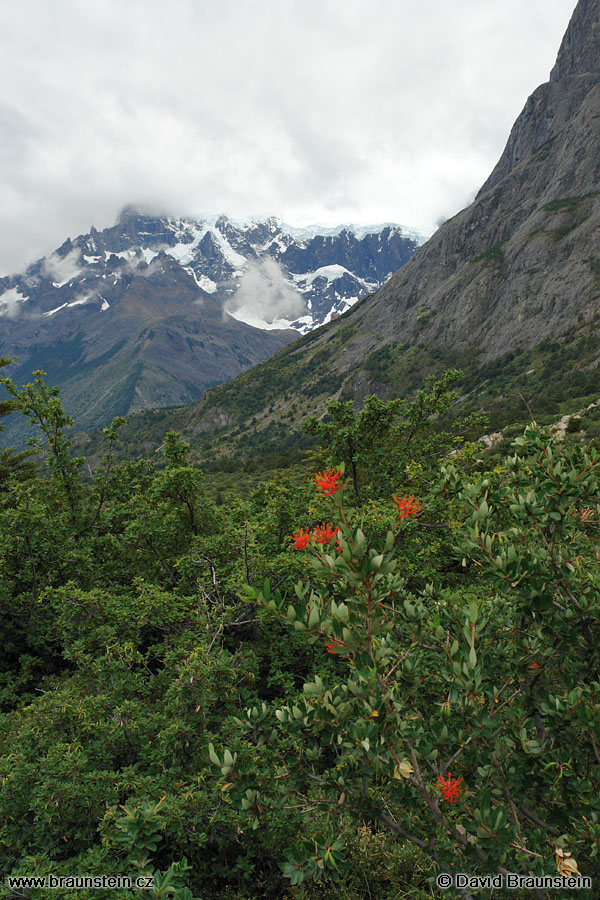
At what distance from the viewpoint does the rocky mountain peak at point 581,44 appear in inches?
5689

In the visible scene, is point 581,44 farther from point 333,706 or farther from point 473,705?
point 333,706

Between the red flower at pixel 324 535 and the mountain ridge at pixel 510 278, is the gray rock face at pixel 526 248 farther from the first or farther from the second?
the red flower at pixel 324 535

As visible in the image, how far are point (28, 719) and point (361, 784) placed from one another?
576 cm

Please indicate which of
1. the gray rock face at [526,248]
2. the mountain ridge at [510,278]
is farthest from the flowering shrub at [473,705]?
the gray rock face at [526,248]

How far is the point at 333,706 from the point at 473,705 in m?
1.01

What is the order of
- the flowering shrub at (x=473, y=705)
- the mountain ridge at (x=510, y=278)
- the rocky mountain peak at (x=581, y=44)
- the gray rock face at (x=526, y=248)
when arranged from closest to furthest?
the flowering shrub at (x=473, y=705), the mountain ridge at (x=510, y=278), the gray rock face at (x=526, y=248), the rocky mountain peak at (x=581, y=44)

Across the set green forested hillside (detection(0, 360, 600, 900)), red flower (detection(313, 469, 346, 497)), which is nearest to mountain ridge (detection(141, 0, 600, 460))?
green forested hillside (detection(0, 360, 600, 900))

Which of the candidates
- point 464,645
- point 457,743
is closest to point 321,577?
point 464,645

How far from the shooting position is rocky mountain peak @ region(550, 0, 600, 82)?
144500mm

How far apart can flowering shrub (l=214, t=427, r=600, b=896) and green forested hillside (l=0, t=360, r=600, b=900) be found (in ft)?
0.07

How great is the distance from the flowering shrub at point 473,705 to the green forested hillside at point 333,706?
0.07 feet

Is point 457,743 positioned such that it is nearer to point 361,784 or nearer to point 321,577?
point 361,784

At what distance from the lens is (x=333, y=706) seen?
288 centimetres

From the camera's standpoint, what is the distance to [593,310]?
97438 mm
